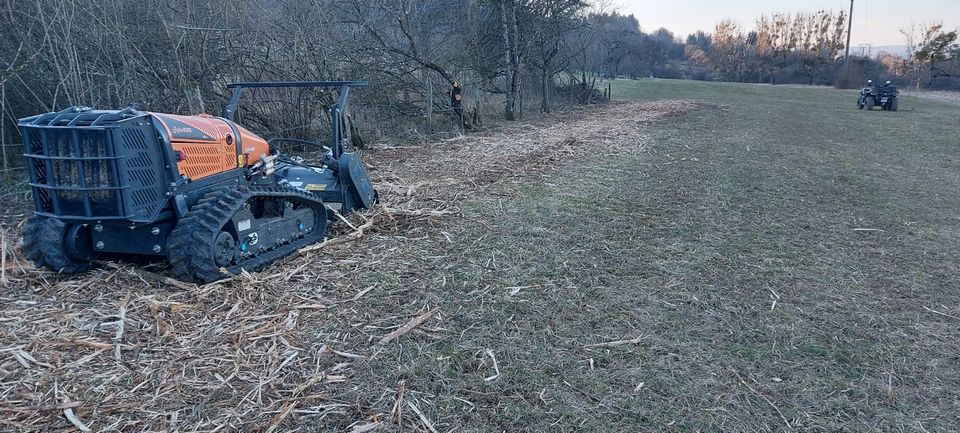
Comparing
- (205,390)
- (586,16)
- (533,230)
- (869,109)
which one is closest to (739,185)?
(533,230)

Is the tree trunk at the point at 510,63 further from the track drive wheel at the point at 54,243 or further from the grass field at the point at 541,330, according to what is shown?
the track drive wheel at the point at 54,243

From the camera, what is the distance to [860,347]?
4.25m

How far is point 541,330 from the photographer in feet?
14.4

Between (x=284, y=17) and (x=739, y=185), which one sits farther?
(x=284, y=17)

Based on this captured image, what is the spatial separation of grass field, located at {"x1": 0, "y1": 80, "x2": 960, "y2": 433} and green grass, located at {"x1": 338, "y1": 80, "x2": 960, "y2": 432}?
0.07 ft

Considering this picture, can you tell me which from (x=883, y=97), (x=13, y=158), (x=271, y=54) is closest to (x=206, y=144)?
(x=13, y=158)

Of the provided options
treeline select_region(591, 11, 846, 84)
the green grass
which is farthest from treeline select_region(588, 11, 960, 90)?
the green grass

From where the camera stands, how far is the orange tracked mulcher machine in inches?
175

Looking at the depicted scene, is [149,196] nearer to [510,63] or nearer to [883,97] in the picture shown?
[510,63]

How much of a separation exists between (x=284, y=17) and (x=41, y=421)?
36.4 feet

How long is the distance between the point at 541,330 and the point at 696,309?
1348 millimetres

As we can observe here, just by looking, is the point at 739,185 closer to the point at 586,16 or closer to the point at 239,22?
the point at 239,22

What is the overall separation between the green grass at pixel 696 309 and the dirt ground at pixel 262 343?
6cm

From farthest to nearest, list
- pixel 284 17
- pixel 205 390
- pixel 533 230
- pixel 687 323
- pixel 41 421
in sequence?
pixel 284 17, pixel 533 230, pixel 687 323, pixel 205 390, pixel 41 421
